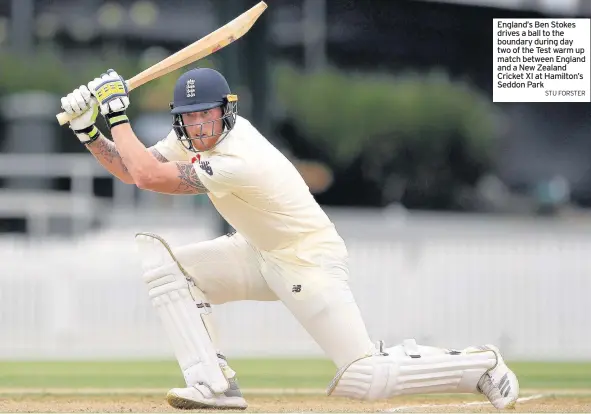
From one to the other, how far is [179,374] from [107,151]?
3505 millimetres

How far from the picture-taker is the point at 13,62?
101 ft

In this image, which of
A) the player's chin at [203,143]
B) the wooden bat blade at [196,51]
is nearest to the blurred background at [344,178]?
the wooden bat blade at [196,51]

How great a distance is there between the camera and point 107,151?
21.3 ft

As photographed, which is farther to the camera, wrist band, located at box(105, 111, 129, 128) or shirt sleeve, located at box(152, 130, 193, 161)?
shirt sleeve, located at box(152, 130, 193, 161)

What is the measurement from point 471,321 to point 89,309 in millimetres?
3231

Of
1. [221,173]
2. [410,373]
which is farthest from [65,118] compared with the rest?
[410,373]

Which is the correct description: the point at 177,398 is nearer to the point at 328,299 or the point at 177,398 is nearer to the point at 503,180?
the point at 328,299

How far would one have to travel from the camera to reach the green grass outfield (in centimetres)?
891

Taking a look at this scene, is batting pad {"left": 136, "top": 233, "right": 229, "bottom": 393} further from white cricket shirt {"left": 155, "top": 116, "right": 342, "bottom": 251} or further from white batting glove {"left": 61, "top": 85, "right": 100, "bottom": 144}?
white batting glove {"left": 61, "top": 85, "right": 100, "bottom": 144}

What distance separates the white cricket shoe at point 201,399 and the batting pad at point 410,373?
0.50m

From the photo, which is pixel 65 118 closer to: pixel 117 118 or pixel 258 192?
pixel 117 118

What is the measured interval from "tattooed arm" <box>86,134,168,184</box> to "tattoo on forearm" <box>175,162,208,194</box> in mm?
584

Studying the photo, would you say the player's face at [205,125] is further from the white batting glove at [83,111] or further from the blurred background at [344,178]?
the blurred background at [344,178]

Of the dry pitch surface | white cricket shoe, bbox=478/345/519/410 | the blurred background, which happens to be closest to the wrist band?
→ the dry pitch surface
